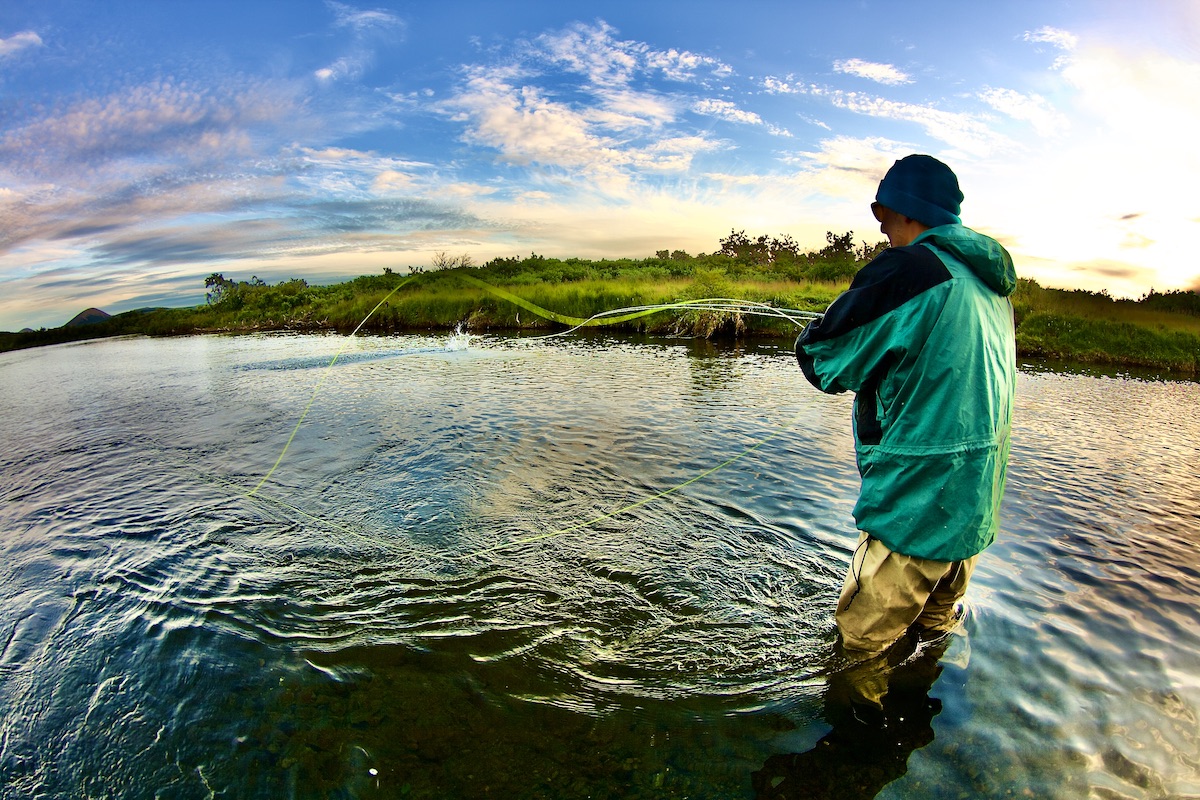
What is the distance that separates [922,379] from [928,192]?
3.20 ft

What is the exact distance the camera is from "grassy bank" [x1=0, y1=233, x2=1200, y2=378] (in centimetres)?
1770

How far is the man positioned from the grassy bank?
6073mm

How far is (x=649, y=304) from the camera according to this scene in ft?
75.2

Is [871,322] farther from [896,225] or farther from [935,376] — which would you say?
[896,225]

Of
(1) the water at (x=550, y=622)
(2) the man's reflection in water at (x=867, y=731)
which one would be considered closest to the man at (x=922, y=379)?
(2) the man's reflection in water at (x=867, y=731)

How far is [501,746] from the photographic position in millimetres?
3111

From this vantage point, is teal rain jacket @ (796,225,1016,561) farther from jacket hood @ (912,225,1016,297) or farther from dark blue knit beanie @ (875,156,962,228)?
dark blue knit beanie @ (875,156,962,228)

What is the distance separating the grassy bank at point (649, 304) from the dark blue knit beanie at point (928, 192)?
238 inches

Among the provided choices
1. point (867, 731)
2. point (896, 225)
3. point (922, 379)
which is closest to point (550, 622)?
point (867, 731)

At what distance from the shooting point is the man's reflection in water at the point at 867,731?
2.85 m

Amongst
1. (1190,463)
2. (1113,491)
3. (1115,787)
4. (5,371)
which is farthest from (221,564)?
(5,371)

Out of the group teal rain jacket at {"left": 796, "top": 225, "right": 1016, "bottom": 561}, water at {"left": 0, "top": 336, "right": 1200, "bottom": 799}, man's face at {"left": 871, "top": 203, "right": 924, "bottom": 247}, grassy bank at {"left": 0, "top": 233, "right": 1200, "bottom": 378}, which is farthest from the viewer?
grassy bank at {"left": 0, "top": 233, "right": 1200, "bottom": 378}

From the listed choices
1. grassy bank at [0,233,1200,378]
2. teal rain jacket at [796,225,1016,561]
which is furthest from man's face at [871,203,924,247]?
grassy bank at [0,233,1200,378]

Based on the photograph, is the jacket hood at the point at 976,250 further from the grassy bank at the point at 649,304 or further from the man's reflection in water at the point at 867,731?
the grassy bank at the point at 649,304
